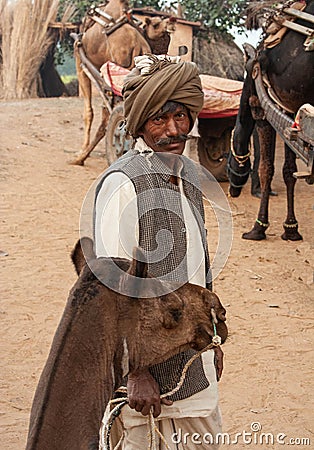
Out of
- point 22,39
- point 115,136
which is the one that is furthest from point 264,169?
point 22,39

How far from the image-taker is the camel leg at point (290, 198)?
770 centimetres

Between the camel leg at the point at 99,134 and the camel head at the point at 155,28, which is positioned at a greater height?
the camel head at the point at 155,28

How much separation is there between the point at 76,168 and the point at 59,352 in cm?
932

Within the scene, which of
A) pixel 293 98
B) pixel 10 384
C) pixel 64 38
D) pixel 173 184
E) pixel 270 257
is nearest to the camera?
pixel 173 184

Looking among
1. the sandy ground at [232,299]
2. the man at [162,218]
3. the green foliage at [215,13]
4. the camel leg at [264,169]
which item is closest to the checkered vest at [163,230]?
the man at [162,218]

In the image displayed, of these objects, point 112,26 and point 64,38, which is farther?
point 64,38

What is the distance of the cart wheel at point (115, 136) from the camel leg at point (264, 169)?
227 cm

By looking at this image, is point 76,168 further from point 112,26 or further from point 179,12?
point 179,12

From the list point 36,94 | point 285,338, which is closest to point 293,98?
point 285,338

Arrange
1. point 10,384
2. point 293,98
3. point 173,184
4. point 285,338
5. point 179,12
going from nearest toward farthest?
point 173,184, point 10,384, point 285,338, point 293,98, point 179,12

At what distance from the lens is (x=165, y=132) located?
2646 mm

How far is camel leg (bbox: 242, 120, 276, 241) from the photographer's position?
7.71 m

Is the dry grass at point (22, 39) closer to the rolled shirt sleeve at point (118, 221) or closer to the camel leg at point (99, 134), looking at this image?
the camel leg at point (99, 134)

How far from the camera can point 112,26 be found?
34.8ft
